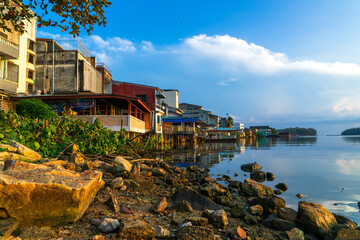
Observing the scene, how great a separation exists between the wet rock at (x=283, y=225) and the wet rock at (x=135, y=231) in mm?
3089

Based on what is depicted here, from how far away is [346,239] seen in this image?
14.1 feet

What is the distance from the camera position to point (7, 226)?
2945mm

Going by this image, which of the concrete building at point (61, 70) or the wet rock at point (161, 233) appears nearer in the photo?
the wet rock at point (161, 233)

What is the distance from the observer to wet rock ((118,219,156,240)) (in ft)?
10.6

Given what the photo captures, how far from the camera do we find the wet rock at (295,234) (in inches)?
177

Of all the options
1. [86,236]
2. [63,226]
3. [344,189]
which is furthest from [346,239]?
[344,189]

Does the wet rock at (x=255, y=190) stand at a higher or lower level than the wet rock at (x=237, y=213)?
lower

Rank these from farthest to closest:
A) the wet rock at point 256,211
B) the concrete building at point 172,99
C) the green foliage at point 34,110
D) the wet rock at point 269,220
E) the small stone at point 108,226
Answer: the concrete building at point 172,99 → the green foliage at point 34,110 → the wet rock at point 256,211 → the wet rock at point 269,220 → the small stone at point 108,226

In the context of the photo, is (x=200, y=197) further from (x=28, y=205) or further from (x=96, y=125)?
(x=96, y=125)

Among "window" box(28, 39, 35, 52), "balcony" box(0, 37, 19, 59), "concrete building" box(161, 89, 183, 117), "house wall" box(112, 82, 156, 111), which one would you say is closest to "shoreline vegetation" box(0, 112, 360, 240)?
"balcony" box(0, 37, 19, 59)

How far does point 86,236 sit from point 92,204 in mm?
1187

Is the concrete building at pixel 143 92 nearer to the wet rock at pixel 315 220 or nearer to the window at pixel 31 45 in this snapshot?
the window at pixel 31 45

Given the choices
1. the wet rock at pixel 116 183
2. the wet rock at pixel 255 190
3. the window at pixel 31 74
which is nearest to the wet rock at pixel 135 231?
the wet rock at pixel 116 183

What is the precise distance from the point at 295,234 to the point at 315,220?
80cm
